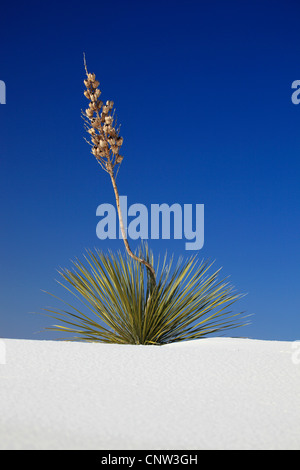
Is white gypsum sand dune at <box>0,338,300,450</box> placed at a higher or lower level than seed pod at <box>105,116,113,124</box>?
lower

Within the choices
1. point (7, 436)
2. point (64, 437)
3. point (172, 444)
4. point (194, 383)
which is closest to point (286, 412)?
point (194, 383)

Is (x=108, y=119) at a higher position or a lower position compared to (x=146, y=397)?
higher

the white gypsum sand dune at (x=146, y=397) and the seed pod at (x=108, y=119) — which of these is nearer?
the white gypsum sand dune at (x=146, y=397)

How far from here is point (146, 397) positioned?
2.37 metres

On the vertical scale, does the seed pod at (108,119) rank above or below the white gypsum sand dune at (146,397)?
above

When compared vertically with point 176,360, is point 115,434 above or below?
below

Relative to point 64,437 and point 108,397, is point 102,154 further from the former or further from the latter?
point 64,437

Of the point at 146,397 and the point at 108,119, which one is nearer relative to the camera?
the point at 146,397

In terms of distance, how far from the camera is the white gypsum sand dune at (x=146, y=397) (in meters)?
1.97

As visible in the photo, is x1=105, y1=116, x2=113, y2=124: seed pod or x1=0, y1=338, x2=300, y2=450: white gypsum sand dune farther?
x1=105, y1=116, x2=113, y2=124: seed pod

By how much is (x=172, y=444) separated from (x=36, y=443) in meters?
0.48

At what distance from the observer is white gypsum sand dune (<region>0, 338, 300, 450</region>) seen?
1.97 metres

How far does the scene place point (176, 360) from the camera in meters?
2.92
